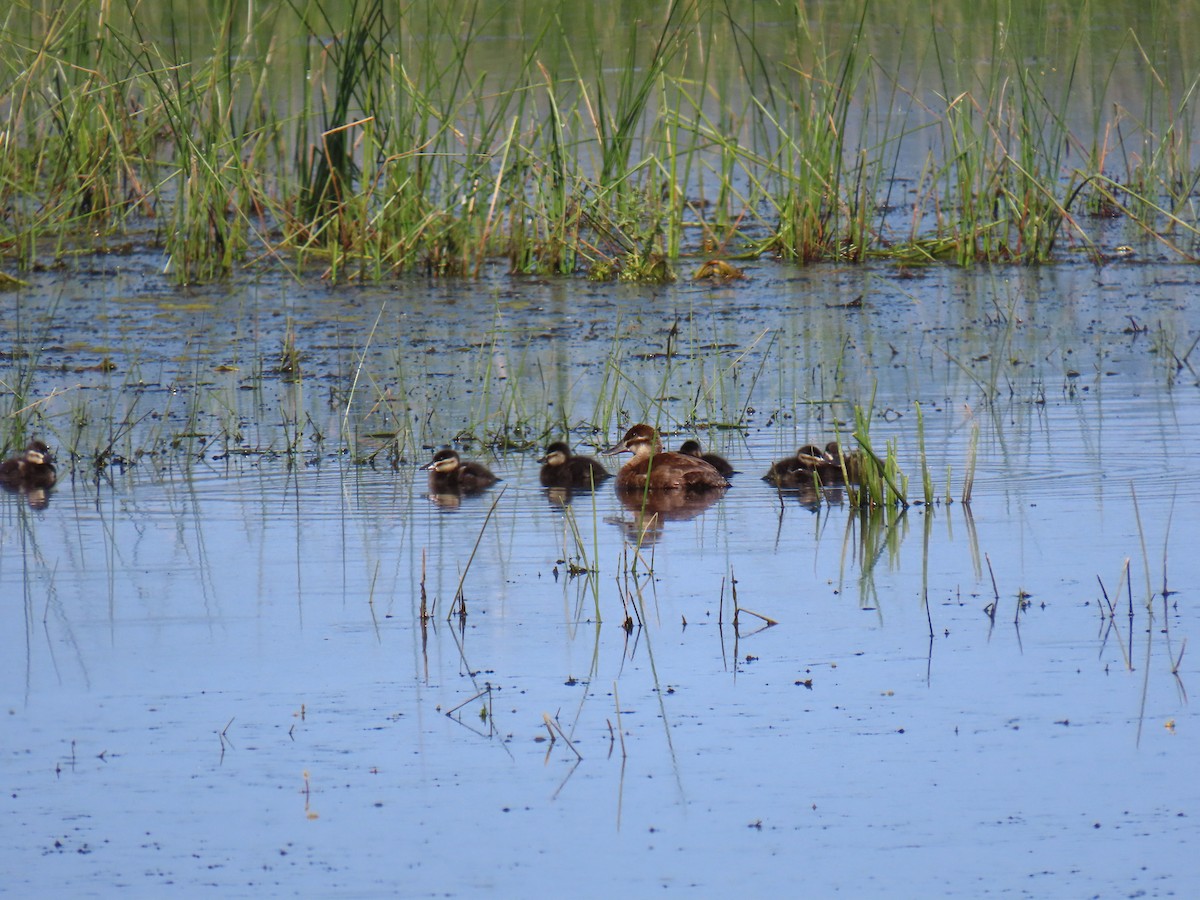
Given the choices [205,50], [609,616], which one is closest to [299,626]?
[609,616]

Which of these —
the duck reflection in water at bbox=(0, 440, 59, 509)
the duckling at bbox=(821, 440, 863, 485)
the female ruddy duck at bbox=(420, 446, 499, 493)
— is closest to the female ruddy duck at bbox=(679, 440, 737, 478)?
the duckling at bbox=(821, 440, 863, 485)

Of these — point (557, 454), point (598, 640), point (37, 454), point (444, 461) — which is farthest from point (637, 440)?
point (598, 640)

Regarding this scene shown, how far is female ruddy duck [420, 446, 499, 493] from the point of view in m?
8.15

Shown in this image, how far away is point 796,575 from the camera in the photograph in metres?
6.45

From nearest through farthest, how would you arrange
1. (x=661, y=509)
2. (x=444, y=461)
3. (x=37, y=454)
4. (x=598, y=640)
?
(x=598, y=640) < (x=661, y=509) < (x=444, y=461) < (x=37, y=454)

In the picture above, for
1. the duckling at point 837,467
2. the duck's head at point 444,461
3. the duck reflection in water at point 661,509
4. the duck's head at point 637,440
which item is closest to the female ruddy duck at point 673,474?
the duck reflection in water at point 661,509

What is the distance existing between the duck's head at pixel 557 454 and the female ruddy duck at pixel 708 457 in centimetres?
48

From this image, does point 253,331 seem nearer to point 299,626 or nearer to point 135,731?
point 299,626

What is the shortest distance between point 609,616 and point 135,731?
153 cm

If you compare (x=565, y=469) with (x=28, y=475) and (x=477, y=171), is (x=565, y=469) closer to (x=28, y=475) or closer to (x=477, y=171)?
(x=28, y=475)

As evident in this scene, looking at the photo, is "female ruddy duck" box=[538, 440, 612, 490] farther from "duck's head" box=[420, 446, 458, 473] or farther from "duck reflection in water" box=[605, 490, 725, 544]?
"duck's head" box=[420, 446, 458, 473]

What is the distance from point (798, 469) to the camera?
8.04 metres

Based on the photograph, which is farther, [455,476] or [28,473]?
[28,473]

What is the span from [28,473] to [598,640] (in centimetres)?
354
